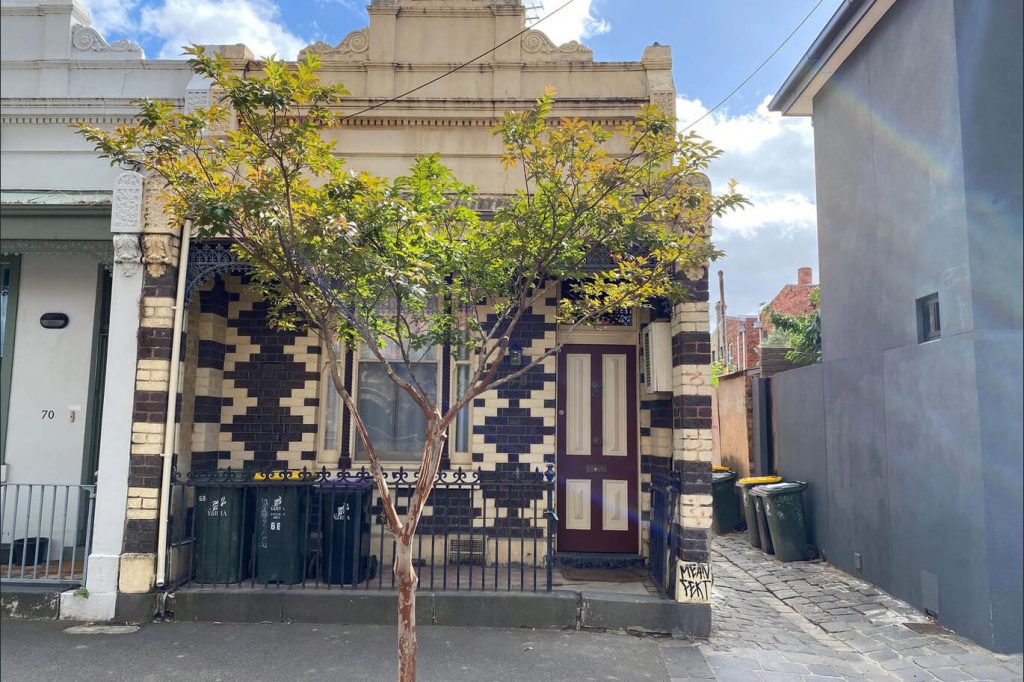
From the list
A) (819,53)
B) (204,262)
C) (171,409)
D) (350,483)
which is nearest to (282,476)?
(350,483)

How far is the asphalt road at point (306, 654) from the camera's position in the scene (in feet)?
16.9

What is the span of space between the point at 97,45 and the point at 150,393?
5.17 meters

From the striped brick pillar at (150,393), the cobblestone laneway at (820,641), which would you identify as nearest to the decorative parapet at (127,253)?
the striped brick pillar at (150,393)

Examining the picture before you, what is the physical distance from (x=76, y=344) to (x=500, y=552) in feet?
18.4

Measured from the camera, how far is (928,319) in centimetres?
681

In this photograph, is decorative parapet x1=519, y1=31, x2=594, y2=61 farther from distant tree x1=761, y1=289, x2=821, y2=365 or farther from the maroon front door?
distant tree x1=761, y1=289, x2=821, y2=365

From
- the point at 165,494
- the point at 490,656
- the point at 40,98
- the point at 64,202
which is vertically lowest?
the point at 490,656

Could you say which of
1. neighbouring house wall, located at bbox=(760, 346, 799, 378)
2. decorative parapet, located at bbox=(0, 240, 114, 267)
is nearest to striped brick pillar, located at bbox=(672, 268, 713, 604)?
decorative parapet, located at bbox=(0, 240, 114, 267)

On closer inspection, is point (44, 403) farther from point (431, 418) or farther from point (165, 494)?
point (431, 418)

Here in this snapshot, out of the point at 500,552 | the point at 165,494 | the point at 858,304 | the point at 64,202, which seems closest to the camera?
the point at 165,494

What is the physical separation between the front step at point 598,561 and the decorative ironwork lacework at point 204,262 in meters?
4.70

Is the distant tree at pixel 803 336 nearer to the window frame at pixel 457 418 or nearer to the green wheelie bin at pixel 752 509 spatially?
the green wheelie bin at pixel 752 509

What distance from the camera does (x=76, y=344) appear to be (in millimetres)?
8086

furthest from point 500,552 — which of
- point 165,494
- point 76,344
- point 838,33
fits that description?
point 838,33
